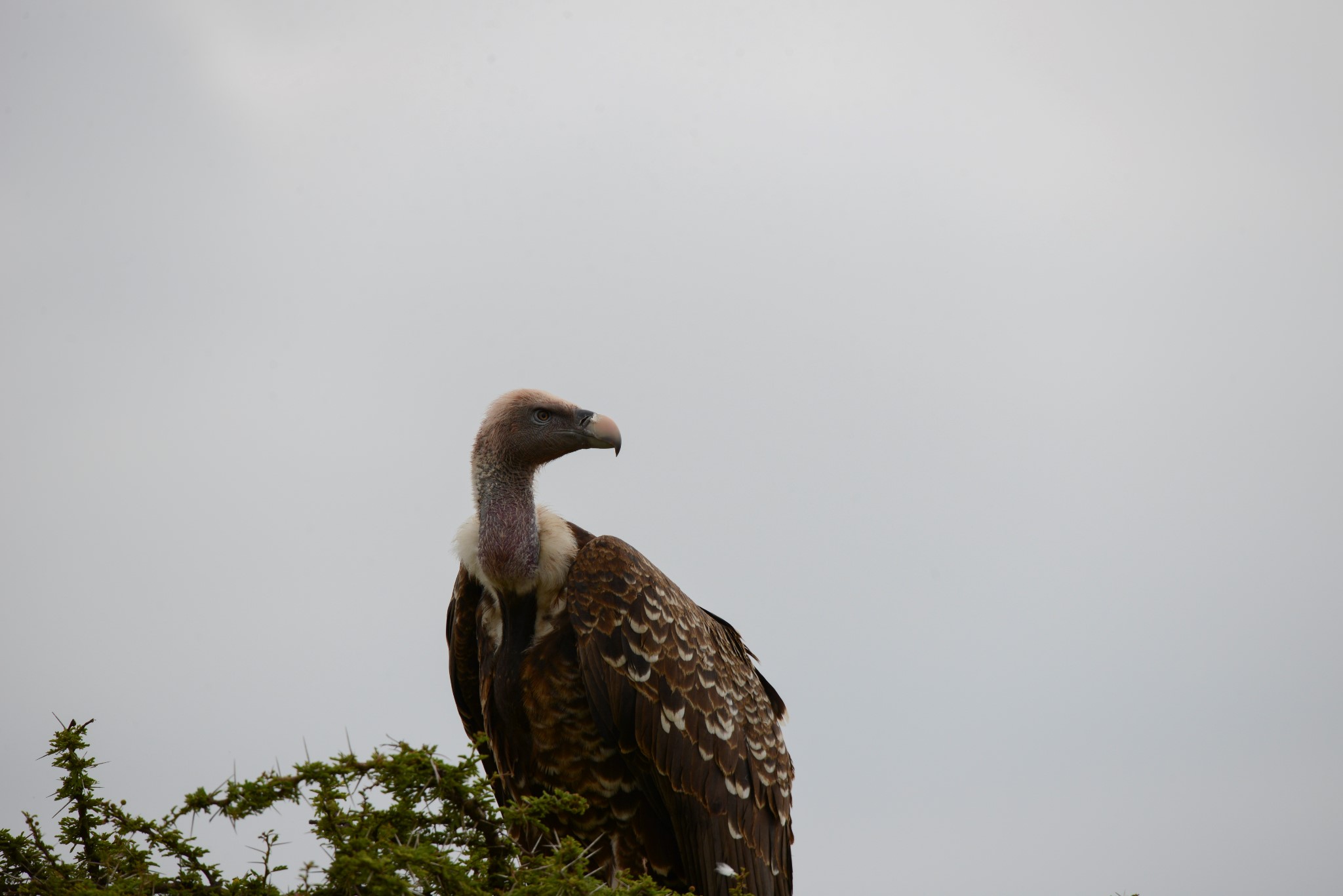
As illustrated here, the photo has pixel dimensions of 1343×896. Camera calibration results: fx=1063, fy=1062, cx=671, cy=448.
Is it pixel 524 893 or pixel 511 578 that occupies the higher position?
pixel 511 578

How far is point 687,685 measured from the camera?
666 centimetres

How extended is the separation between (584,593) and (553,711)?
0.74m

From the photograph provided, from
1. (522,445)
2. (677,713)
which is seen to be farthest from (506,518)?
(677,713)

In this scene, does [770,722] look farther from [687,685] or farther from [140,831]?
[140,831]

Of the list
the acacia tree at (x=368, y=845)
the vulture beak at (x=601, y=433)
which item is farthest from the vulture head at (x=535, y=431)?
the acacia tree at (x=368, y=845)

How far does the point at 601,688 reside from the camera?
6.34 meters

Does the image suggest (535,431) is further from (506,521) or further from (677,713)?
(677,713)

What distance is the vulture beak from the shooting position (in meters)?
7.02

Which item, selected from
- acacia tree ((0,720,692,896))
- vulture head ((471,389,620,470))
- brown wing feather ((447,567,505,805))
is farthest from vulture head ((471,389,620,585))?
acacia tree ((0,720,692,896))

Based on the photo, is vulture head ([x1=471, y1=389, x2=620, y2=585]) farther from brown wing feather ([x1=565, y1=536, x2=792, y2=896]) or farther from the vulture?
brown wing feather ([x1=565, y1=536, x2=792, y2=896])

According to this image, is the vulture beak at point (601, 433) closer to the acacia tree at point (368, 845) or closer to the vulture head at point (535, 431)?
the vulture head at point (535, 431)

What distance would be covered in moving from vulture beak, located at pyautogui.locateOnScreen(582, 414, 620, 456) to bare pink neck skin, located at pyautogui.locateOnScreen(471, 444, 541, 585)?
447 mm

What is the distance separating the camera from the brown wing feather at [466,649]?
23.3 ft

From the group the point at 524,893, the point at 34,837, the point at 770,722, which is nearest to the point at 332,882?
the point at 524,893
